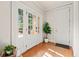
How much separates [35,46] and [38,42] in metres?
0.10

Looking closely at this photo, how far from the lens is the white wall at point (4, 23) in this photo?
1.48 meters

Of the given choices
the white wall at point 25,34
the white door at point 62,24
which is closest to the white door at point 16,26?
the white wall at point 25,34

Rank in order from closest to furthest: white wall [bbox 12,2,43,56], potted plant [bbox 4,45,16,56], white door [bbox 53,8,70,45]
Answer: potted plant [bbox 4,45,16,56]
white wall [bbox 12,2,43,56]
white door [bbox 53,8,70,45]

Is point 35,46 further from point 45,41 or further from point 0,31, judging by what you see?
point 0,31

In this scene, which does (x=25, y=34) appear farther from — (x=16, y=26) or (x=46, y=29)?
(x=46, y=29)

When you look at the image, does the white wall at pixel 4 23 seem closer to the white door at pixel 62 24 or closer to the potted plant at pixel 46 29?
the potted plant at pixel 46 29

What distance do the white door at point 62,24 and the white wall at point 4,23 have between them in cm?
87

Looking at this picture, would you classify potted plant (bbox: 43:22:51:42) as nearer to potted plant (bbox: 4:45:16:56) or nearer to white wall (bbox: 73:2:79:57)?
white wall (bbox: 73:2:79:57)

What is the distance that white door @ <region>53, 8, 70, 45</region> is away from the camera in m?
1.61

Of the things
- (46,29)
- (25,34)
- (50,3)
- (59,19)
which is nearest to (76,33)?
(59,19)

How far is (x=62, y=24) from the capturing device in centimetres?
166

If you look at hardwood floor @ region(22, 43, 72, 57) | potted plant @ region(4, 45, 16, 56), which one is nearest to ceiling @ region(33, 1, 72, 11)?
hardwood floor @ region(22, 43, 72, 57)

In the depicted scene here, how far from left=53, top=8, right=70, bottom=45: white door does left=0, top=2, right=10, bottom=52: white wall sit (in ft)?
2.87

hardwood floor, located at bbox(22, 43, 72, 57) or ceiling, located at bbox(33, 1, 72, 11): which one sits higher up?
ceiling, located at bbox(33, 1, 72, 11)
